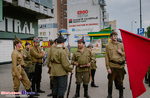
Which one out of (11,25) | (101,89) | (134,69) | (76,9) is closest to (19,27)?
(11,25)

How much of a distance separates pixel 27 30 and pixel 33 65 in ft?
38.9

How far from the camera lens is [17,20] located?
14812mm

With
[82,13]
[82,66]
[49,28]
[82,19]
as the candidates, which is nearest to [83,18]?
[82,19]

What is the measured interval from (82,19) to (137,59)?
189 ft

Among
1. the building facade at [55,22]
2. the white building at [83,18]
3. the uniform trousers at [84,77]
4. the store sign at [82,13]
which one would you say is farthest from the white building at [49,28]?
the uniform trousers at [84,77]

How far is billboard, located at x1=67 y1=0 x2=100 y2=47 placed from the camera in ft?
186

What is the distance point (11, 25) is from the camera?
552 inches

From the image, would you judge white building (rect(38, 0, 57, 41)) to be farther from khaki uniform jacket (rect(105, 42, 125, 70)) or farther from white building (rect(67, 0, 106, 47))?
khaki uniform jacket (rect(105, 42, 125, 70))

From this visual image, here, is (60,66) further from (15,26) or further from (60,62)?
(15,26)

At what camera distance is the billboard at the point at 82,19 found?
186 ft

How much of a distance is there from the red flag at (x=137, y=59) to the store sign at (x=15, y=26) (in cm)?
1251

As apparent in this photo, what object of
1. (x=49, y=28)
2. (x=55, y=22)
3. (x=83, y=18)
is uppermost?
(x=83, y=18)

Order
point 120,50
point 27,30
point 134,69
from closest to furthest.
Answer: point 134,69
point 120,50
point 27,30

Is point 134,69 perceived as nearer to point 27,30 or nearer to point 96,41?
point 27,30
